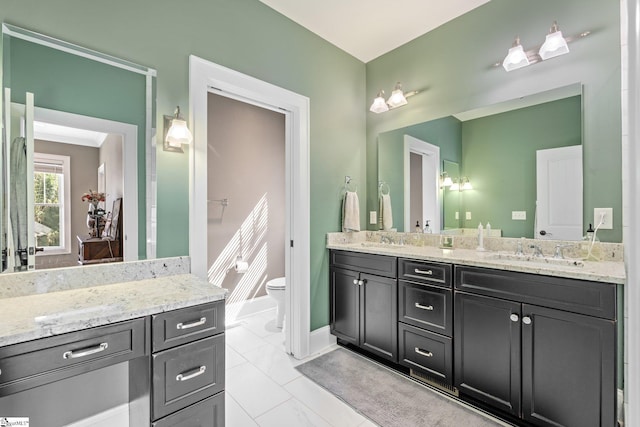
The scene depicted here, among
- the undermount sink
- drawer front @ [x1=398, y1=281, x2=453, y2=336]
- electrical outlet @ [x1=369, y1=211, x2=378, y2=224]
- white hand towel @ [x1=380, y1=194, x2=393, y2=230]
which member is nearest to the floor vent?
drawer front @ [x1=398, y1=281, x2=453, y2=336]

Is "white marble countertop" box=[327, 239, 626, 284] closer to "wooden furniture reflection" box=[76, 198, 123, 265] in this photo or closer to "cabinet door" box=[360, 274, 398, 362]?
"cabinet door" box=[360, 274, 398, 362]

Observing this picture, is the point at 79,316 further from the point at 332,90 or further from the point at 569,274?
the point at 332,90

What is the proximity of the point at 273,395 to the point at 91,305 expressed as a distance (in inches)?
51.0

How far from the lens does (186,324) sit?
1.28 meters

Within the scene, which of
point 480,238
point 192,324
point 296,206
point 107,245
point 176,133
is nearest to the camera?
point 192,324

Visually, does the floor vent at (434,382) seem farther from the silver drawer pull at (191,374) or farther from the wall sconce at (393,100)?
the wall sconce at (393,100)

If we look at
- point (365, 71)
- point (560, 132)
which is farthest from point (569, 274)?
point (365, 71)

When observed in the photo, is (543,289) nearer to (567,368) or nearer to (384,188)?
(567,368)

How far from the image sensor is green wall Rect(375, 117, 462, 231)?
2.46 meters

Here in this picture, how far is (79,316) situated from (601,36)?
2989mm

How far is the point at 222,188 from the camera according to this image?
3309mm

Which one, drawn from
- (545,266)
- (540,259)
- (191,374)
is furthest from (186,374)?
(540,259)

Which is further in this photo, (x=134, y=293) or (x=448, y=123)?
(x=448, y=123)

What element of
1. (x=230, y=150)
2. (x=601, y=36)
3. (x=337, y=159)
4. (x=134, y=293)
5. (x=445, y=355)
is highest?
(x=601, y=36)
